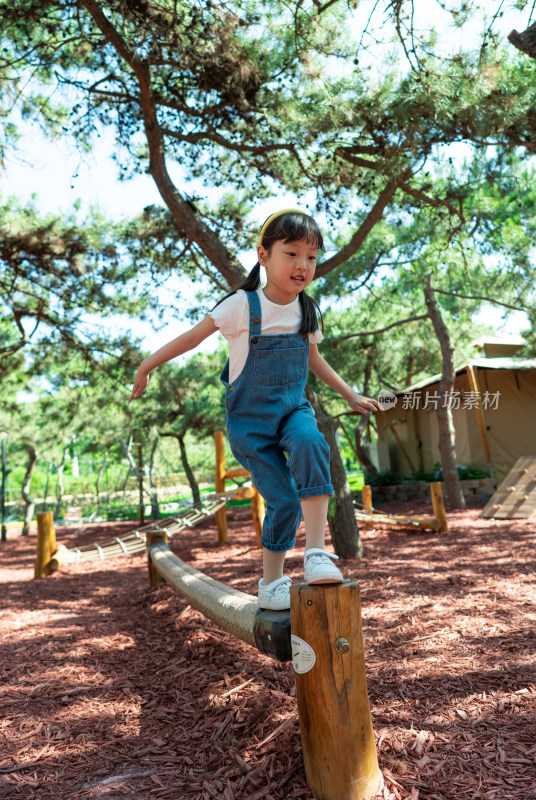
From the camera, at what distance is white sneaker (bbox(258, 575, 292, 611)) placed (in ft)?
6.97

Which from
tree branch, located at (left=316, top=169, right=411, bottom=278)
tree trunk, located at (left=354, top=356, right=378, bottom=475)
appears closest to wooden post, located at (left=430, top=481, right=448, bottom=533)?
tree branch, located at (left=316, top=169, right=411, bottom=278)

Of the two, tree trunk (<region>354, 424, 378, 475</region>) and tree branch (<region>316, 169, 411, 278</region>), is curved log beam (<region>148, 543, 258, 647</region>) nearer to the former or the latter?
tree branch (<region>316, 169, 411, 278</region>)

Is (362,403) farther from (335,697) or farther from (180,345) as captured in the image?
(335,697)

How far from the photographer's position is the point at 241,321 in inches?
86.0

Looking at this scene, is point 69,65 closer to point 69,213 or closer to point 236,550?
point 69,213

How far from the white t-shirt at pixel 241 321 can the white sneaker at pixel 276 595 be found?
750 mm

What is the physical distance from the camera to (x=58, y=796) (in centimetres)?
194

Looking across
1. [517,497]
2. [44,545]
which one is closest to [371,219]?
[517,497]

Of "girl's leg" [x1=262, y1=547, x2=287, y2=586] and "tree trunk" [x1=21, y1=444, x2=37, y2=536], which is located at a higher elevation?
"tree trunk" [x1=21, y1=444, x2=37, y2=536]

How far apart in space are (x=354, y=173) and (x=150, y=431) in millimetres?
10942

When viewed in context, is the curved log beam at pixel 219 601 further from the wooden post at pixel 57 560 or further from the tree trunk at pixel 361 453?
the tree trunk at pixel 361 453

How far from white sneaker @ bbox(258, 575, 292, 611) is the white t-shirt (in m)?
0.75

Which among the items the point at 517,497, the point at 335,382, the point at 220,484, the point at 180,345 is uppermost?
the point at 180,345

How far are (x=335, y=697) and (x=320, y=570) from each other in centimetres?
35
